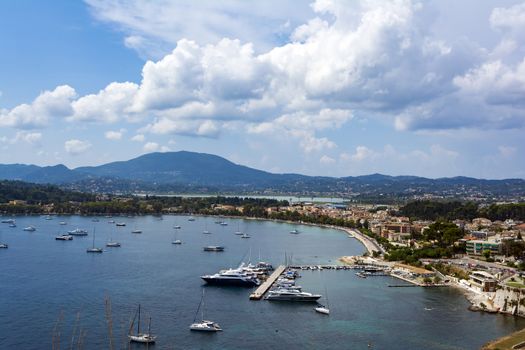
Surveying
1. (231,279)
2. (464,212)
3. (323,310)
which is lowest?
(323,310)

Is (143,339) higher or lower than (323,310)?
lower

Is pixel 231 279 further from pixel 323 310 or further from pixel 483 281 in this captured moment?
pixel 483 281

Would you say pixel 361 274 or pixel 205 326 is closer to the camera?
pixel 205 326

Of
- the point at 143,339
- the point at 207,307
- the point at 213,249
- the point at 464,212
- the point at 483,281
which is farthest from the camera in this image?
the point at 464,212

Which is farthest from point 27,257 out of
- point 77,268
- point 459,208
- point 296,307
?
point 459,208

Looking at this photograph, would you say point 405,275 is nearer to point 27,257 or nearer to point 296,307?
point 296,307

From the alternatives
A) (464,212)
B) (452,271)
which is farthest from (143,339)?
(464,212)

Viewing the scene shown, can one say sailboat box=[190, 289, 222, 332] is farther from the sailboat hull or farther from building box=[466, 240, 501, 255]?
building box=[466, 240, 501, 255]
